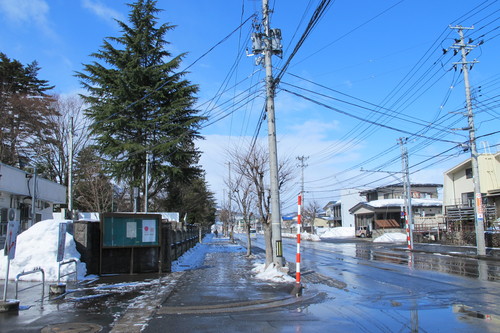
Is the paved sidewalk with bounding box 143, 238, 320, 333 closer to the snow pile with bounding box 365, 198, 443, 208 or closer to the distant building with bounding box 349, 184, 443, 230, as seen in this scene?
the distant building with bounding box 349, 184, 443, 230

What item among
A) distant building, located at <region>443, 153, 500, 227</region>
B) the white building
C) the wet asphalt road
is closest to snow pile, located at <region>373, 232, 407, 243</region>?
distant building, located at <region>443, 153, 500, 227</region>

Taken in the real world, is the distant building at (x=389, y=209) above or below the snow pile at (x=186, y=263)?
above

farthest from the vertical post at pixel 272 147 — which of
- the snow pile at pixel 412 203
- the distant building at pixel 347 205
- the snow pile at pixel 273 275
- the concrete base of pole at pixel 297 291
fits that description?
the distant building at pixel 347 205

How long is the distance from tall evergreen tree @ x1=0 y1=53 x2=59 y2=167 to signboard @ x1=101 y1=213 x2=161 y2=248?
2081 cm

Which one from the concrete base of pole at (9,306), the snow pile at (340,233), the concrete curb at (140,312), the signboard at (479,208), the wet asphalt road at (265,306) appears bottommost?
the snow pile at (340,233)

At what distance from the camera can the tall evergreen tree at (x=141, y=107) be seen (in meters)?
27.4

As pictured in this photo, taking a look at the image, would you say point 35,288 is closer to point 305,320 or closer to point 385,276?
point 305,320

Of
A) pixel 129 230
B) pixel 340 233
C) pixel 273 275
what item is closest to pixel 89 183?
pixel 129 230

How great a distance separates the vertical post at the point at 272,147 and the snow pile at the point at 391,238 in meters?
36.4

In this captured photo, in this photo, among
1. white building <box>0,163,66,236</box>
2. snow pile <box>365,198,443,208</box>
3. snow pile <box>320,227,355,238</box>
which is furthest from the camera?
snow pile <box>320,227,355,238</box>

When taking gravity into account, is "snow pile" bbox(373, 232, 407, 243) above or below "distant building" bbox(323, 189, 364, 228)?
below

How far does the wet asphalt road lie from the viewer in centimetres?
701

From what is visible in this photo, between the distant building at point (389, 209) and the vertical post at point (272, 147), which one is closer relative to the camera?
the vertical post at point (272, 147)

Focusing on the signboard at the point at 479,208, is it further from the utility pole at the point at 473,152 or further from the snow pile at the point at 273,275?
the snow pile at the point at 273,275
